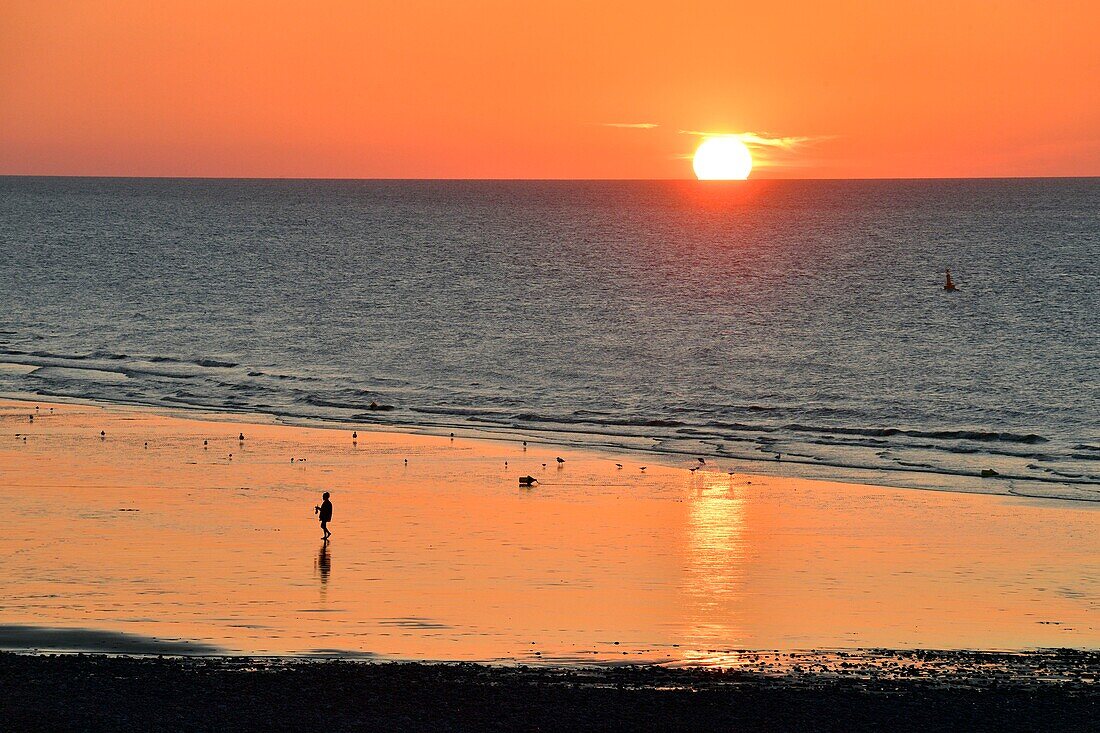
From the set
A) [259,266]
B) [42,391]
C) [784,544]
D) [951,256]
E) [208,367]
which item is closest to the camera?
[784,544]

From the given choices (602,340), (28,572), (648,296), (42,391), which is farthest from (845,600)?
(648,296)

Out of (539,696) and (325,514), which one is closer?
(539,696)

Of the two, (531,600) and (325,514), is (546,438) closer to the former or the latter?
(325,514)

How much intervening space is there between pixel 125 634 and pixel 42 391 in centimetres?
3668

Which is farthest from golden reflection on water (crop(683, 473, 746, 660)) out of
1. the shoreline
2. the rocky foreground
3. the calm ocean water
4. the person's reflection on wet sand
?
the calm ocean water

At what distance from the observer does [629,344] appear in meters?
76.9

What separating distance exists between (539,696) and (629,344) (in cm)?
6033

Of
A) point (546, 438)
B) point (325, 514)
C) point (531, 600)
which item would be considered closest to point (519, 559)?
point (531, 600)

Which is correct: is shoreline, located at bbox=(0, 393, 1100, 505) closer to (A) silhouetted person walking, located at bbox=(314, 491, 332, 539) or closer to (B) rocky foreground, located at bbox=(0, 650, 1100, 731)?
(A) silhouetted person walking, located at bbox=(314, 491, 332, 539)

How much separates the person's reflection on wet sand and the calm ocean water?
16456 mm

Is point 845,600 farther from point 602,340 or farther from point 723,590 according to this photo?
point 602,340

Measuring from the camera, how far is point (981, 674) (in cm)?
1819

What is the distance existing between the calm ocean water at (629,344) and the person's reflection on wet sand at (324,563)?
1646 centimetres

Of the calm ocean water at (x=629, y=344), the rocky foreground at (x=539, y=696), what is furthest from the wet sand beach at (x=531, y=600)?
the calm ocean water at (x=629, y=344)
